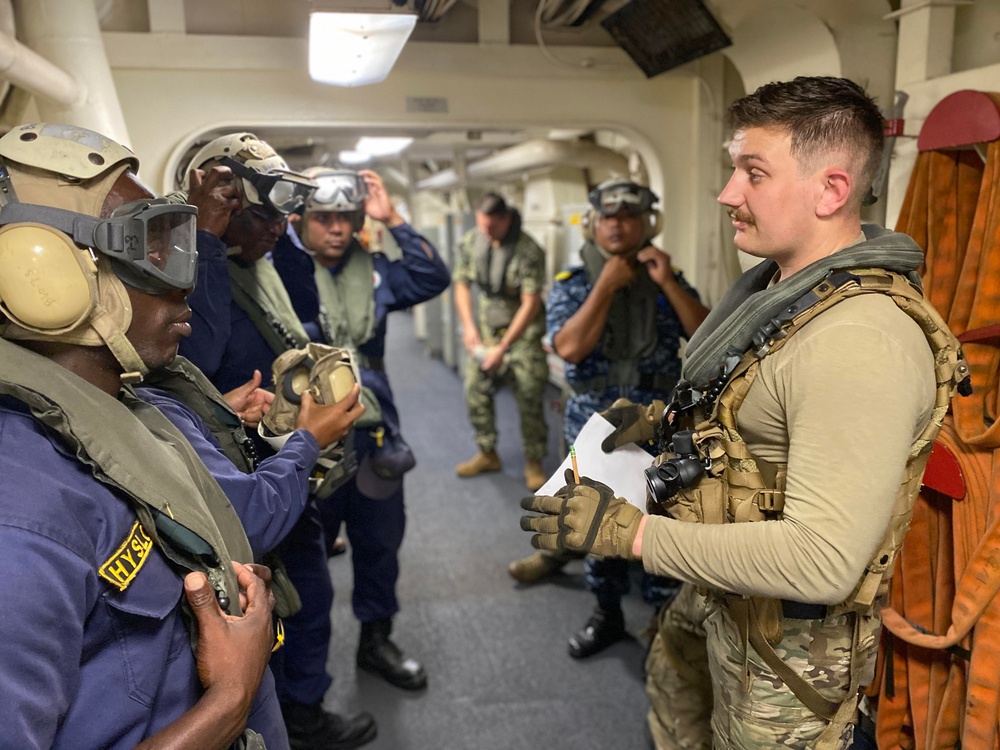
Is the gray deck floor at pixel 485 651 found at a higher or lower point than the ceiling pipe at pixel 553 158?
lower

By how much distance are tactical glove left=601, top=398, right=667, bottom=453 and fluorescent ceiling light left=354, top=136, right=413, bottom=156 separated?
15.5 ft

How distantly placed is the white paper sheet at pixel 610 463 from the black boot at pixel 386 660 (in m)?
1.61

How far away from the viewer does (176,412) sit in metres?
1.53

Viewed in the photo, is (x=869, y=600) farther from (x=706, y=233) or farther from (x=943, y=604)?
(x=706, y=233)

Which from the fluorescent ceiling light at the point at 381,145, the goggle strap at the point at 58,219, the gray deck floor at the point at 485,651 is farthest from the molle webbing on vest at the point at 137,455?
the fluorescent ceiling light at the point at 381,145

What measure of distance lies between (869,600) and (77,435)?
4.78 ft

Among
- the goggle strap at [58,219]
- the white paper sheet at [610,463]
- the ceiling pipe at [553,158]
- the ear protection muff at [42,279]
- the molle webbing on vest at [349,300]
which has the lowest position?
the white paper sheet at [610,463]

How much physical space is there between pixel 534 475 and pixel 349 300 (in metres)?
2.48

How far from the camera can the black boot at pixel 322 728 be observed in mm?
2506

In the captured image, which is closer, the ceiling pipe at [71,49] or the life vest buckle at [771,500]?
the life vest buckle at [771,500]

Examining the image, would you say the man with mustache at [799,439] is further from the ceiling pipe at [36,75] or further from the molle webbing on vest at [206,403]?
the ceiling pipe at [36,75]

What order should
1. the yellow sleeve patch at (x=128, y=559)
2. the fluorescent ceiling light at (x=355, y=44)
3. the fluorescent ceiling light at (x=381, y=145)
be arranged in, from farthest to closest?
the fluorescent ceiling light at (x=381, y=145) < the fluorescent ceiling light at (x=355, y=44) < the yellow sleeve patch at (x=128, y=559)

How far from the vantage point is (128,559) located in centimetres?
107

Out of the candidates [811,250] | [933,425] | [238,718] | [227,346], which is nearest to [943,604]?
[933,425]
